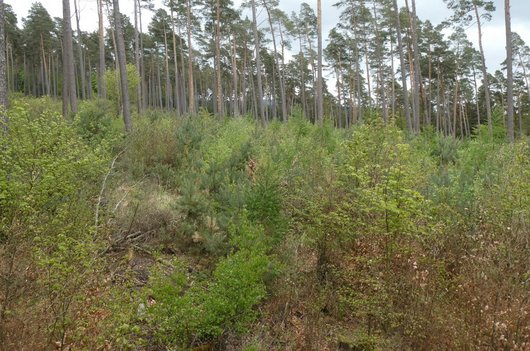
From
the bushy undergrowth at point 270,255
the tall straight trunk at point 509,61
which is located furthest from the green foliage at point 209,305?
the tall straight trunk at point 509,61

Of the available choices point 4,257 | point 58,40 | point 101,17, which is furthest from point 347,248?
point 58,40

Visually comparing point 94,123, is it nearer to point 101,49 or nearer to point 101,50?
point 101,50

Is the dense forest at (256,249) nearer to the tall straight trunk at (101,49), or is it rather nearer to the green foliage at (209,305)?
the green foliage at (209,305)

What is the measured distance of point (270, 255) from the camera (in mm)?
4906

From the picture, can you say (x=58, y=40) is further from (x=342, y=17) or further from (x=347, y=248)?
(x=347, y=248)

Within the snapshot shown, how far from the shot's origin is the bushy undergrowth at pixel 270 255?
363 cm

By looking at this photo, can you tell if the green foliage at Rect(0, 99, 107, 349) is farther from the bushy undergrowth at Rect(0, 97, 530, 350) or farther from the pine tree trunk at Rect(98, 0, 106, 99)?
the pine tree trunk at Rect(98, 0, 106, 99)

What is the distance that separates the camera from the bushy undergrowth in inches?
143

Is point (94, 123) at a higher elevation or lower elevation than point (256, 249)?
higher

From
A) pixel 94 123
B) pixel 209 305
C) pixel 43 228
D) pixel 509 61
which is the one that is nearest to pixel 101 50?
pixel 94 123

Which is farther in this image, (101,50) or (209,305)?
(101,50)

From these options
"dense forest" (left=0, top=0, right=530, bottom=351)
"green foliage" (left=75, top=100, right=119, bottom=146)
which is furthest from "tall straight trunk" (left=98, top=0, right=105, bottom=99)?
"dense forest" (left=0, top=0, right=530, bottom=351)

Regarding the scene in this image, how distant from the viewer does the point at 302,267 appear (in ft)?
17.7

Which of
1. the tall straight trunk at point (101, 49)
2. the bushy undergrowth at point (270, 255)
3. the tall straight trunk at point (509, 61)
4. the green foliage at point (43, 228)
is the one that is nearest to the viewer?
the green foliage at point (43, 228)
